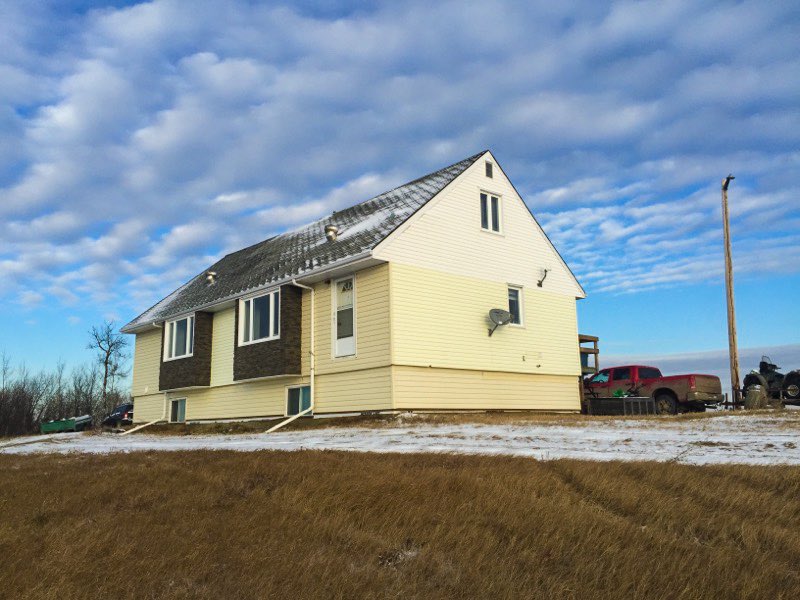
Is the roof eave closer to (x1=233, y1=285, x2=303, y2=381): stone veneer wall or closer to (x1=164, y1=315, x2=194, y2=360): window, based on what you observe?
(x1=164, y1=315, x2=194, y2=360): window

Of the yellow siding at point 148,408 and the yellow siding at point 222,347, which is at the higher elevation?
the yellow siding at point 222,347

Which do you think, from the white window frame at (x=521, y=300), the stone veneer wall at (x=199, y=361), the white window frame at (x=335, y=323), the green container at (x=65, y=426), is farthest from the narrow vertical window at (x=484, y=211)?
the green container at (x=65, y=426)

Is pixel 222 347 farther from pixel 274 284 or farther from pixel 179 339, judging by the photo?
pixel 274 284

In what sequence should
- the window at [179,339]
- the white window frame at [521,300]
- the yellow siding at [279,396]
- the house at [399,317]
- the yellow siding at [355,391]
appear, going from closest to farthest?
the yellow siding at [355,391] < the yellow siding at [279,396] < the house at [399,317] < the white window frame at [521,300] < the window at [179,339]

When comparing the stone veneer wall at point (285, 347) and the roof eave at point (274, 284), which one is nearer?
the roof eave at point (274, 284)

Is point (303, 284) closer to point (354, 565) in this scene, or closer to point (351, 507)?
point (351, 507)

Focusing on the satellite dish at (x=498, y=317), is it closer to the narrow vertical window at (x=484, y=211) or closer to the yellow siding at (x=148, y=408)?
the narrow vertical window at (x=484, y=211)

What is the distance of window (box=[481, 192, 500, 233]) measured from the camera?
21000 mm

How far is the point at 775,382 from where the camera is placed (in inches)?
963

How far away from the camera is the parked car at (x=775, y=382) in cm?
2359

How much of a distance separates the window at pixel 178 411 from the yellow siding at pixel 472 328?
12.0 metres

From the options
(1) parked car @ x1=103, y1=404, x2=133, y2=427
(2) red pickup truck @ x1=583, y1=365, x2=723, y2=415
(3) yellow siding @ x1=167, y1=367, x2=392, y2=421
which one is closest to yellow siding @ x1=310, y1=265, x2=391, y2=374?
(3) yellow siding @ x1=167, y1=367, x2=392, y2=421

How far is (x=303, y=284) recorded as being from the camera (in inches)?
785

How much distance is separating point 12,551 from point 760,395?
72.0ft
